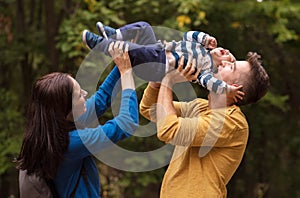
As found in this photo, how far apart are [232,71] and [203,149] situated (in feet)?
0.94

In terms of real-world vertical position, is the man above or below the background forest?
above

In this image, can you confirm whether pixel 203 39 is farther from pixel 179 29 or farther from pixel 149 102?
pixel 179 29

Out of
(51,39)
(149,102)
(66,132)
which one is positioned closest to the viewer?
(66,132)

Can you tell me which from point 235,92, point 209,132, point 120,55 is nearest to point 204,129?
Answer: point 209,132

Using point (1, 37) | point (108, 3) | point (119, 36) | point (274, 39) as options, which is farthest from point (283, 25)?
point (119, 36)

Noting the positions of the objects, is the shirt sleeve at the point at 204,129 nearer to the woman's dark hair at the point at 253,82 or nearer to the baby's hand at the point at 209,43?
the woman's dark hair at the point at 253,82

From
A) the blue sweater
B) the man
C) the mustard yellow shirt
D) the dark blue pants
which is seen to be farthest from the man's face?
the blue sweater

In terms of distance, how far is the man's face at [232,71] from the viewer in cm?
188

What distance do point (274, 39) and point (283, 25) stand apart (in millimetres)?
545

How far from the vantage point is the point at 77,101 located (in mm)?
1949

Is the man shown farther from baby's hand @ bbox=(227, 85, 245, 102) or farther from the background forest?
Answer: the background forest

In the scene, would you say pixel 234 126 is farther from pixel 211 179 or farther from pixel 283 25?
pixel 283 25

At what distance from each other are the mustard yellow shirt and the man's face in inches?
3.9

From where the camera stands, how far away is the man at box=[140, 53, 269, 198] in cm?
182
